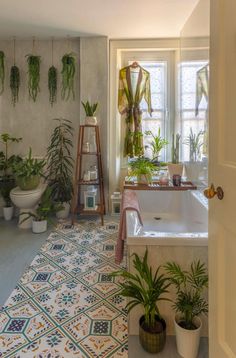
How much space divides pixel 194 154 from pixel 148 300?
1.71 metres

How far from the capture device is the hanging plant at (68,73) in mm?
3541

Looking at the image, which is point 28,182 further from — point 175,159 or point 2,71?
point 175,159

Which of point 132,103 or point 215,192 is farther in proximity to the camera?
point 132,103

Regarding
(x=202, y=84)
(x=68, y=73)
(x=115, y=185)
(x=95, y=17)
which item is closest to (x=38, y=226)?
(x=115, y=185)

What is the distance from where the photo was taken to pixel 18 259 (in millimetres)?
2502

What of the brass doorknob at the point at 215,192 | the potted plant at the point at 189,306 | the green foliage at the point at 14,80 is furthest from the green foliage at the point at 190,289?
the green foliage at the point at 14,80

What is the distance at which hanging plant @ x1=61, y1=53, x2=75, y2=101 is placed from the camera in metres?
3.54

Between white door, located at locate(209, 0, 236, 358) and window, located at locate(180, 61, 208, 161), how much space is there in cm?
123

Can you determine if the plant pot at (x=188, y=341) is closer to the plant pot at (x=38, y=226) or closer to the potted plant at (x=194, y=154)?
the potted plant at (x=194, y=154)

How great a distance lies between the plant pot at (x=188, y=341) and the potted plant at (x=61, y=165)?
2464mm

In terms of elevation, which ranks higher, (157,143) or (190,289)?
(157,143)

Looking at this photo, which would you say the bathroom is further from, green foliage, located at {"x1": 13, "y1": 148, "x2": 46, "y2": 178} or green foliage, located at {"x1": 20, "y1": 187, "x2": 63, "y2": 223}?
green foliage, located at {"x1": 13, "y1": 148, "x2": 46, "y2": 178}

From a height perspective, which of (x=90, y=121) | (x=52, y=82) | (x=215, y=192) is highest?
(x=52, y=82)

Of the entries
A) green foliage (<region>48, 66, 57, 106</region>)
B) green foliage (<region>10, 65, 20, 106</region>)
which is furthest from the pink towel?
green foliage (<region>10, 65, 20, 106</region>)
